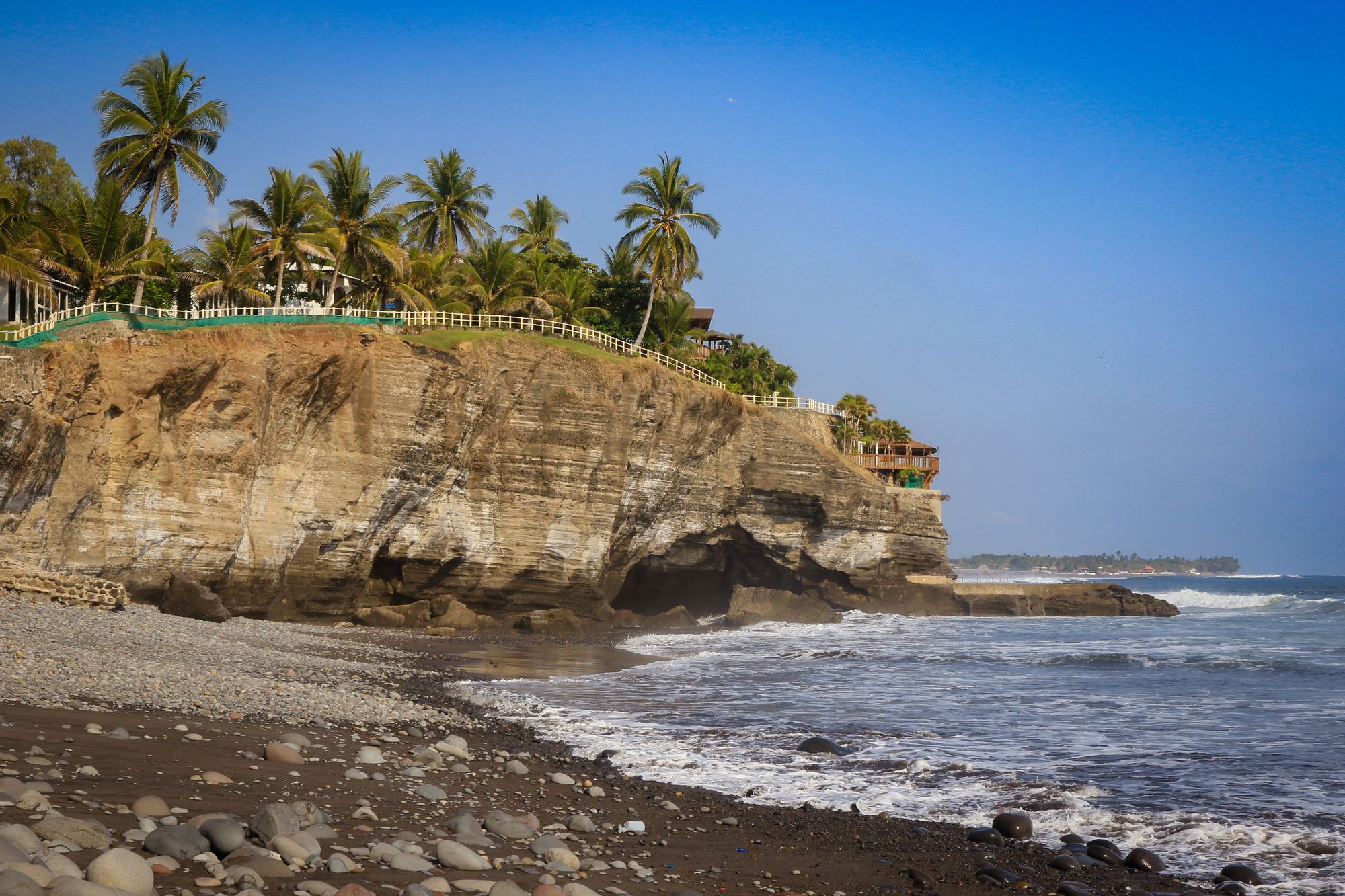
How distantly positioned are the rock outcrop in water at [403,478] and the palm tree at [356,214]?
8304 millimetres

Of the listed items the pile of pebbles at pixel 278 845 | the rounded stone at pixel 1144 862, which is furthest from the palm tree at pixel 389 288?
the rounded stone at pixel 1144 862

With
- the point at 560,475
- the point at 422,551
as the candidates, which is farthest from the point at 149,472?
the point at 560,475

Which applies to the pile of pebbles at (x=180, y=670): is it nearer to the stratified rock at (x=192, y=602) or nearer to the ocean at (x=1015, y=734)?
the ocean at (x=1015, y=734)

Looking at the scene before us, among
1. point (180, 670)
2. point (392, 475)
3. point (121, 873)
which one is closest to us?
point (121, 873)

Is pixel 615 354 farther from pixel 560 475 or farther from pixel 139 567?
pixel 139 567

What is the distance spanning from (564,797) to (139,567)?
19.4m

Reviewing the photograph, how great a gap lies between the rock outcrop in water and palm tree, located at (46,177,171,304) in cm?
669

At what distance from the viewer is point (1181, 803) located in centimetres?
1074

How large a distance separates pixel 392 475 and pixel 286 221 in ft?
38.5

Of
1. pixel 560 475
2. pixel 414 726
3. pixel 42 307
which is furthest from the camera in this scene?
pixel 560 475

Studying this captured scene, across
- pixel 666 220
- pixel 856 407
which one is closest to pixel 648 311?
pixel 666 220

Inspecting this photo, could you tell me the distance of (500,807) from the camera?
28.4 feet

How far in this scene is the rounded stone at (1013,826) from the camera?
30.8 ft

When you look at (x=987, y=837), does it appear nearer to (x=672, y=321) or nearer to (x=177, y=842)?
(x=177, y=842)
